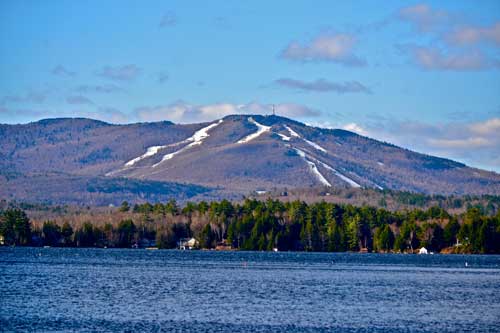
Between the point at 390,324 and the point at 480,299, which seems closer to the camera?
the point at 390,324

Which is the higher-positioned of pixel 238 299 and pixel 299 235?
pixel 299 235

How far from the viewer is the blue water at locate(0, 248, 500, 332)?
60.2 metres

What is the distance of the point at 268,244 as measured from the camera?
636ft

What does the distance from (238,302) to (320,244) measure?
124 metres

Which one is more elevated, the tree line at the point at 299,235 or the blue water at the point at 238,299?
the tree line at the point at 299,235

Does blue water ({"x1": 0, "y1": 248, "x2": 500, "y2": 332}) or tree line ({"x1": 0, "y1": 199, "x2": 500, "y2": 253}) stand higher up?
tree line ({"x1": 0, "y1": 199, "x2": 500, "y2": 253})

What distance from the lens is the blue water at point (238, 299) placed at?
60.2 metres

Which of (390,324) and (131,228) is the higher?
(131,228)

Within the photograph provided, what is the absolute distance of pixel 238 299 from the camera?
75312 millimetres

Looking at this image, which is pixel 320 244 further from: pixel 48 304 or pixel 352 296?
pixel 48 304

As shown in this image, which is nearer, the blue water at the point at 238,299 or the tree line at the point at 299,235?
the blue water at the point at 238,299

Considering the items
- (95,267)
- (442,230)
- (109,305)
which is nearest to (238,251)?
(442,230)

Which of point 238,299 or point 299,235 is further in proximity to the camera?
point 299,235

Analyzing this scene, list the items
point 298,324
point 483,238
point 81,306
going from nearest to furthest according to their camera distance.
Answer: point 298,324, point 81,306, point 483,238
